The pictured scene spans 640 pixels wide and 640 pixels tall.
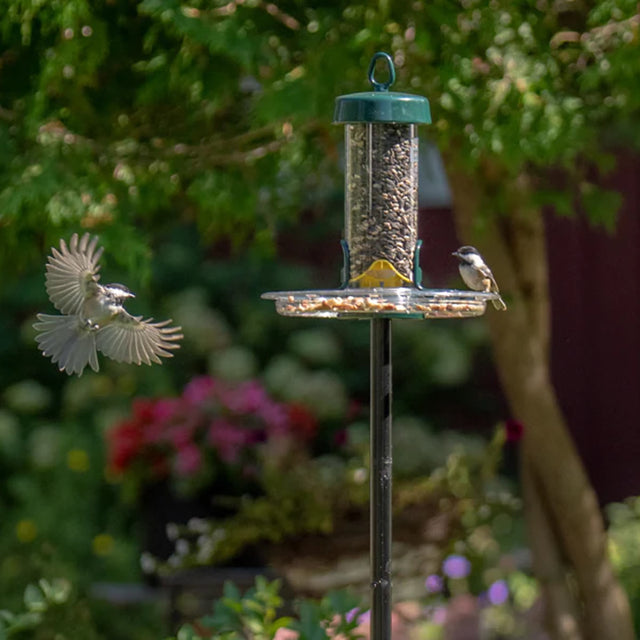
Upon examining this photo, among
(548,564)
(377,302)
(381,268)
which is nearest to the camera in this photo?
(377,302)

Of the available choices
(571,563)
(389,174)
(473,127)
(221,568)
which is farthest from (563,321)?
(389,174)

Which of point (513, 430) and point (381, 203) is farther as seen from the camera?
point (513, 430)

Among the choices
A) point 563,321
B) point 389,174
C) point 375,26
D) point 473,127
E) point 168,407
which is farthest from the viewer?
point 563,321

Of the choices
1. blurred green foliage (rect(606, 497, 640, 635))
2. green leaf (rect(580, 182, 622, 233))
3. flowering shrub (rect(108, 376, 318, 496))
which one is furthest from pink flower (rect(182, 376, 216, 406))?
blurred green foliage (rect(606, 497, 640, 635))

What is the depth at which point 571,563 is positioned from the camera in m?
4.23

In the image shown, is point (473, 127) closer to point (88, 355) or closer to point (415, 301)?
point (415, 301)

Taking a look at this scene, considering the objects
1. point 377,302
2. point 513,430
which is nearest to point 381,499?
point 377,302

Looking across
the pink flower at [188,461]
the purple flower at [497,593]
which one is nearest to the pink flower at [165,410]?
the pink flower at [188,461]

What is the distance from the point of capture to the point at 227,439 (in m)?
4.50

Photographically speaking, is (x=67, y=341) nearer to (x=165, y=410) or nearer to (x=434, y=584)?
(x=165, y=410)

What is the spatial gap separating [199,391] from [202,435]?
0.17 m

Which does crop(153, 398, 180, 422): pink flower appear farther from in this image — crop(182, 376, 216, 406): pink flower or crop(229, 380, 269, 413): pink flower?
crop(229, 380, 269, 413): pink flower

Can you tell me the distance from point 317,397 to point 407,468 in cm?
53

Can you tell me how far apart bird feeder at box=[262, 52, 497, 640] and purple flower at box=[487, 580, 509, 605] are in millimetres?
2710
